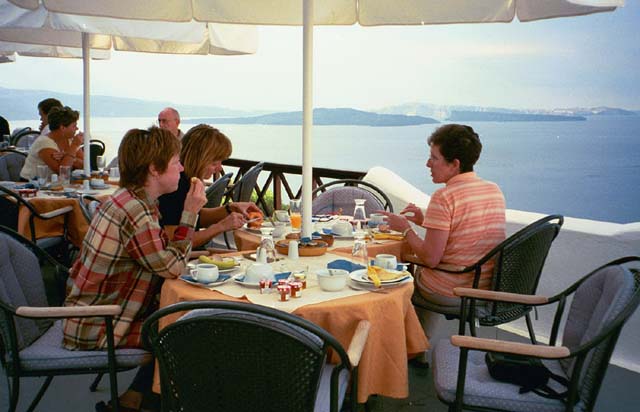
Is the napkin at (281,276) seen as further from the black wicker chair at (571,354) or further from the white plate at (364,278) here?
the black wicker chair at (571,354)

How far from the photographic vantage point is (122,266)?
2.68 metres

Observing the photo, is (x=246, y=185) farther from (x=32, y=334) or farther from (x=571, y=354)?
(x=571, y=354)

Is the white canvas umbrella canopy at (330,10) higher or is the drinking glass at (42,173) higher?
the white canvas umbrella canopy at (330,10)

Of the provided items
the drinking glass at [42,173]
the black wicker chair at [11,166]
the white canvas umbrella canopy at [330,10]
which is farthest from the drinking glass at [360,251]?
the black wicker chair at [11,166]

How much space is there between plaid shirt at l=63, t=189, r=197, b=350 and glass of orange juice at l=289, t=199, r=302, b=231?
1.04 m

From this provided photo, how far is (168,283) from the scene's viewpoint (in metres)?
2.67

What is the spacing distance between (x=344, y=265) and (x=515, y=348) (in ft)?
3.05

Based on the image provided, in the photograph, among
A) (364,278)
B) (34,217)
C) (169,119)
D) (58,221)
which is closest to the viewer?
(364,278)

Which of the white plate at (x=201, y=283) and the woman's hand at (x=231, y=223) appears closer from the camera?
the white plate at (x=201, y=283)

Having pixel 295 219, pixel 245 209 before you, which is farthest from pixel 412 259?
pixel 245 209

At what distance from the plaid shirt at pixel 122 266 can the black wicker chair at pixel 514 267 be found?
1.56 m

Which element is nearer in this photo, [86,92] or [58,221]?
[58,221]

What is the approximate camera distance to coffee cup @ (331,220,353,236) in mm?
3736

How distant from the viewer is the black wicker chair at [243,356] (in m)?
1.77
